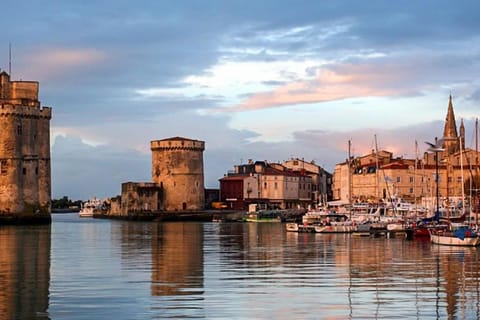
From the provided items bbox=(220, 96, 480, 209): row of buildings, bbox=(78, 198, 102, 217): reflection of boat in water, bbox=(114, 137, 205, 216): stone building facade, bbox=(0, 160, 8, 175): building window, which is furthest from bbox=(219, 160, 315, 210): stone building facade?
bbox=(0, 160, 8, 175): building window

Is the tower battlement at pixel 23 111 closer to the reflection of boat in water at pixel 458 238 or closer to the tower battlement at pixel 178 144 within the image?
the tower battlement at pixel 178 144

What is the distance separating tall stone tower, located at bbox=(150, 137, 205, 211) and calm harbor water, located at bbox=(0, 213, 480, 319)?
2231 inches

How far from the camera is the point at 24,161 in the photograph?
68.6 m

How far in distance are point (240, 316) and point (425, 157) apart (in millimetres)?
80482

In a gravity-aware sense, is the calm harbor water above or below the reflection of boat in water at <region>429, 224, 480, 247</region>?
below

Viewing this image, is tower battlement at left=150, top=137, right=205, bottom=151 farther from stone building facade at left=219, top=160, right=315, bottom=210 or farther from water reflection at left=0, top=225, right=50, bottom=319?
water reflection at left=0, top=225, right=50, bottom=319

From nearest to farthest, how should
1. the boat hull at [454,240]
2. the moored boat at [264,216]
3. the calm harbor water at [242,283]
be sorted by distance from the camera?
1. the calm harbor water at [242,283]
2. the boat hull at [454,240]
3. the moored boat at [264,216]

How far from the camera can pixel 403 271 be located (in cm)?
2433

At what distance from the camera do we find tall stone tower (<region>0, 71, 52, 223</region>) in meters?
67.9

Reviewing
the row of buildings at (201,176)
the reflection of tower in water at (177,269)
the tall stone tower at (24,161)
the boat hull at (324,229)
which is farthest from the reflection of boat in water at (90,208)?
the reflection of tower in water at (177,269)

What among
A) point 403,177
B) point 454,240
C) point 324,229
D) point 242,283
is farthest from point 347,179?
point 242,283

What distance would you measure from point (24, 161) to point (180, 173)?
2511cm

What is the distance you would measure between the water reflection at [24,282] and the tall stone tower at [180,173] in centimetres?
5547

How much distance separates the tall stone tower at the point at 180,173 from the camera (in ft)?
301
